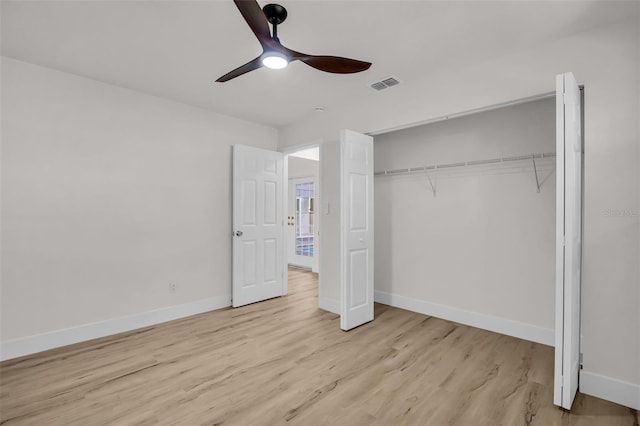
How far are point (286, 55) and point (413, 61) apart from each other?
1373mm

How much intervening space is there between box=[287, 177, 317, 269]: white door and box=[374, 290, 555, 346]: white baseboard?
3.10 meters

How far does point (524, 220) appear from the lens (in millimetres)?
3217

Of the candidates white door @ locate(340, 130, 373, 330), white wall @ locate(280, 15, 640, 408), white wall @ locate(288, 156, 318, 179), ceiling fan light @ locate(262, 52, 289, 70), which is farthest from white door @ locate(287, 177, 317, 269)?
white wall @ locate(280, 15, 640, 408)

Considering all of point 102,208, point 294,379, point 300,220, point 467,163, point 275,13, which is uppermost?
point 275,13

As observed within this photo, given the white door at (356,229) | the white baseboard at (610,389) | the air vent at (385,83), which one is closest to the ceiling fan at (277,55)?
the air vent at (385,83)

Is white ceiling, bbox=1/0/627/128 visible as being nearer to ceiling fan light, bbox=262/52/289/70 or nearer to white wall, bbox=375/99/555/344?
ceiling fan light, bbox=262/52/289/70

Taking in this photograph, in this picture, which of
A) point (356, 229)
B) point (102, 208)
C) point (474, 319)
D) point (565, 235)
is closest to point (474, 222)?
point (474, 319)

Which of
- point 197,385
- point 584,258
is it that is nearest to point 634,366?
point 584,258

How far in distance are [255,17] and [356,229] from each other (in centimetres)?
236

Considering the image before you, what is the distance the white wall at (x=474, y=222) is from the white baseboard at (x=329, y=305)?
750mm

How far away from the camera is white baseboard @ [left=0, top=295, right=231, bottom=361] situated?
9.17 feet

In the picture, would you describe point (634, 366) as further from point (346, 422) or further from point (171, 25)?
point (171, 25)

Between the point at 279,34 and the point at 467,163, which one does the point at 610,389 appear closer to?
the point at 467,163

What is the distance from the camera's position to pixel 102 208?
3.27 m
